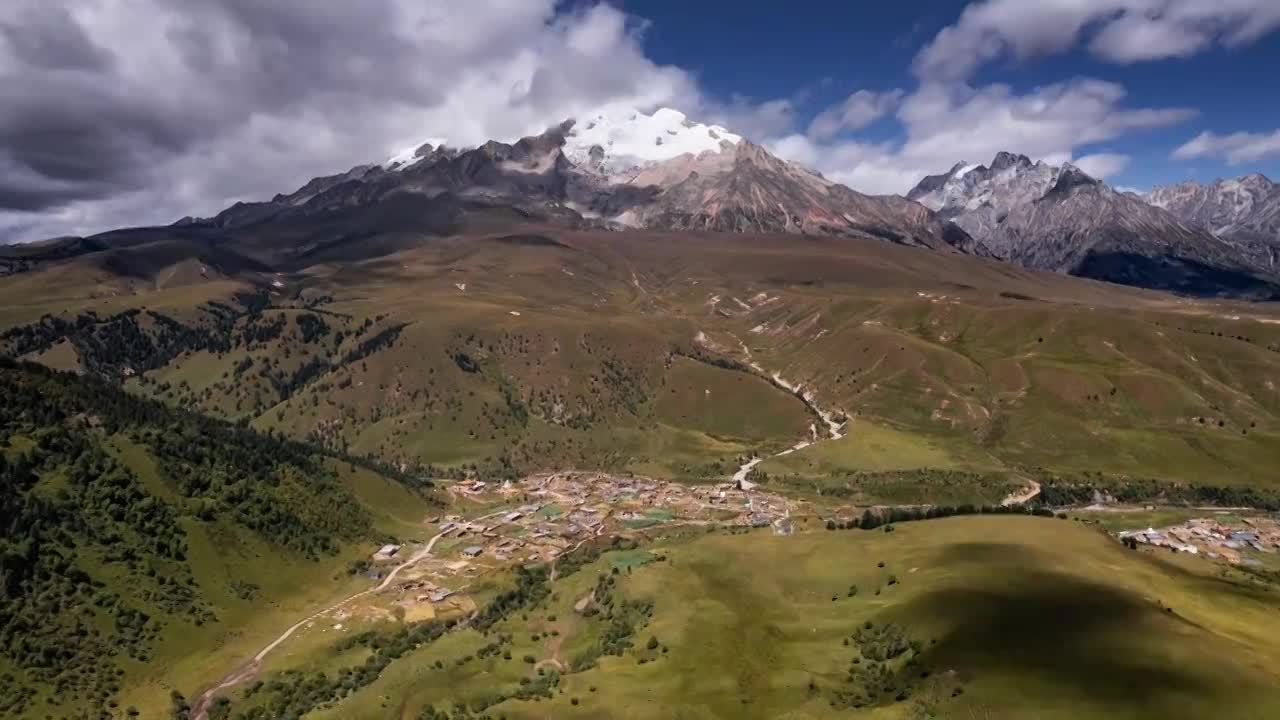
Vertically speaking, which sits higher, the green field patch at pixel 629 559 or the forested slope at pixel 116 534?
the forested slope at pixel 116 534

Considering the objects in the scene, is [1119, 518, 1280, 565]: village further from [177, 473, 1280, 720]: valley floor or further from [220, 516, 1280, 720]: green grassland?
[220, 516, 1280, 720]: green grassland

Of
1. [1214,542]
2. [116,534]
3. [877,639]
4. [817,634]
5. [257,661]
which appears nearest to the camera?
[877,639]

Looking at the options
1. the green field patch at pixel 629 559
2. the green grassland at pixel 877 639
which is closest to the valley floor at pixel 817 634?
the green grassland at pixel 877 639

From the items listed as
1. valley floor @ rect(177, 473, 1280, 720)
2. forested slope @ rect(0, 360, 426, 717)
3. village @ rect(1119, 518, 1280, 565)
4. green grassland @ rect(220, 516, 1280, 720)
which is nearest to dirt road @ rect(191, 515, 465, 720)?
valley floor @ rect(177, 473, 1280, 720)

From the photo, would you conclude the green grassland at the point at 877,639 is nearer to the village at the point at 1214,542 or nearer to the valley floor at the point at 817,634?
the valley floor at the point at 817,634

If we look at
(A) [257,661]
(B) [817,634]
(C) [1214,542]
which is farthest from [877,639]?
(C) [1214,542]

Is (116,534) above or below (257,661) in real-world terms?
above

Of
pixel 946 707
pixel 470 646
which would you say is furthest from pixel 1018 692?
pixel 470 646

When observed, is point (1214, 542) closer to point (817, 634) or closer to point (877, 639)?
point (877, 639)

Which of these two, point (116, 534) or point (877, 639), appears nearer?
point (877, 639)
